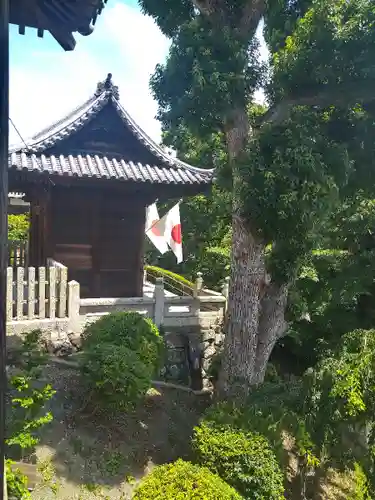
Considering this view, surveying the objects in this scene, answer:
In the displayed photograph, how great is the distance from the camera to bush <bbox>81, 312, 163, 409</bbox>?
6535 millimetres

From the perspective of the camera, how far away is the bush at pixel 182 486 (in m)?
4.68

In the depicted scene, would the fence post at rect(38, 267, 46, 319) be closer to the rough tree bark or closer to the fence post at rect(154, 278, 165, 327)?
the fence post at rect(154, 278, 165, 327)

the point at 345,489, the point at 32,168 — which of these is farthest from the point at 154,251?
the point at 345,489

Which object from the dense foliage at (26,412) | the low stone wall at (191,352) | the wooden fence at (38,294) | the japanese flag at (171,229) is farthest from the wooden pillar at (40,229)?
the dense foliage at (26,412)

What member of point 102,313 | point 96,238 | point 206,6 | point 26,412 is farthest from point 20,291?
point 206,6

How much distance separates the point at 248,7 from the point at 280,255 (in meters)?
4.53

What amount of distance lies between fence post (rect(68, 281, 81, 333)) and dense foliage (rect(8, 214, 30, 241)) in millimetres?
14055

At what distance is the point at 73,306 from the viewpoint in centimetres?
876

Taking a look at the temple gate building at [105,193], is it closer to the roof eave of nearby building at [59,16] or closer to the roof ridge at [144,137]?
the roof ridge at [144,137]

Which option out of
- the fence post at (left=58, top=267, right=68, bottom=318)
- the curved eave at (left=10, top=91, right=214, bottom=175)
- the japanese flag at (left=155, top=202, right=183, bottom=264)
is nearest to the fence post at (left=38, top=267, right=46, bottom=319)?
the fence post at (left=58, top=267, right=68, bottom=318)

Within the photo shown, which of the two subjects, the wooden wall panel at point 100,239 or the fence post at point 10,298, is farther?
the wooden wall panel at point 100,239

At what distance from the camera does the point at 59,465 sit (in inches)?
238

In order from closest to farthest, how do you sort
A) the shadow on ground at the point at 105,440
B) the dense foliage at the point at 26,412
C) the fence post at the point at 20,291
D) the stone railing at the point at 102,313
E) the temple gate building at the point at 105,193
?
the dense foliage at the point at 26,412
the shadow on ground at the point at 105,440
the fence post at the point at 20,291
the stone railing at the point at 102,313
the temple gate building at the point at 105,193

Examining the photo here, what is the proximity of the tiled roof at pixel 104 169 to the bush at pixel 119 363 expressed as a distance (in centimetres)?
334
